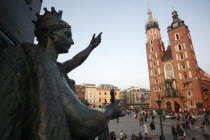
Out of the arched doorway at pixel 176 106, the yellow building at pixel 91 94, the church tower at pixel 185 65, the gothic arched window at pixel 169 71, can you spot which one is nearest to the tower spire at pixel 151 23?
the church tower at pixel 185 65

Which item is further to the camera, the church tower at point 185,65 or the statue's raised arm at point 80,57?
the church tower at point 185,65

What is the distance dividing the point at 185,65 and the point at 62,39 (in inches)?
1544

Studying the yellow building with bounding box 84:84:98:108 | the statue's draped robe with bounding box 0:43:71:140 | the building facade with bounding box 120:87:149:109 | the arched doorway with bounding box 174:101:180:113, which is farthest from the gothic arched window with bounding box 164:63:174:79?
the statue's draped robe with bounding box 0:43:71:140

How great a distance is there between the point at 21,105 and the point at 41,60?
0.20 m

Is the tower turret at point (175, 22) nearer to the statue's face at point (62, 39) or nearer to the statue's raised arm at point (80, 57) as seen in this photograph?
the statue's raised arm at point (80, 57)

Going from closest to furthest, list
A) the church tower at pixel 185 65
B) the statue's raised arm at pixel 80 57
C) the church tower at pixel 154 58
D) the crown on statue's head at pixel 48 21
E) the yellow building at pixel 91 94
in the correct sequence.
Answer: the crown on statue's head at pixel 48 21 < the statue's raised arm at pixel 80 57 < the church tower at pixel 185 65 < the church tower at pixel 154 58 < the yellow building at pixel 91 94

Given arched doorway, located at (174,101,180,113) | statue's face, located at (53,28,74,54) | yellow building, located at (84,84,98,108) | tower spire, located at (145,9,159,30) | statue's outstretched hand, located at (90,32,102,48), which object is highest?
tower spire, located at (145,9,159,30)

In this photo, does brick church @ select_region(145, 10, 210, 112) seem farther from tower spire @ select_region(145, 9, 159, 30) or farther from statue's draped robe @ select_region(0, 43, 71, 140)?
statue's draped robe @ select_region(0, 43, 71, 140)

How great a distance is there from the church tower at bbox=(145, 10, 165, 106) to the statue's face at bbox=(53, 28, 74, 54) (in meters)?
39.9

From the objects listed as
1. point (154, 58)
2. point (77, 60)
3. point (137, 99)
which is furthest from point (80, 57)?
point (137, 99)

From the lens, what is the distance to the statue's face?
860 millimetres

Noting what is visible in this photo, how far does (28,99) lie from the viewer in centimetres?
49

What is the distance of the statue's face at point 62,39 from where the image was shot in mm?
860

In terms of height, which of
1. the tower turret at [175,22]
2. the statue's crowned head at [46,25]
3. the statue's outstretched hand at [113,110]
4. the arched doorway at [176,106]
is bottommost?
the arched doorway at [176,106]
